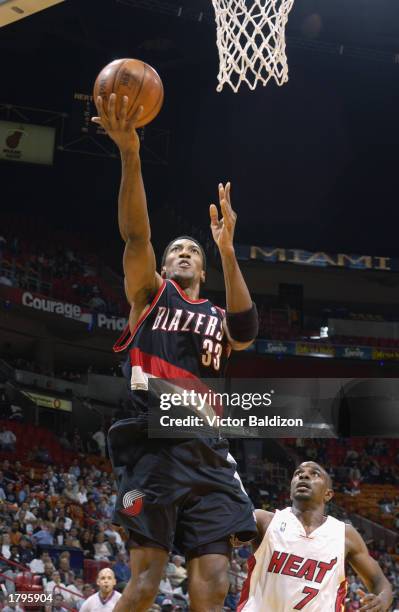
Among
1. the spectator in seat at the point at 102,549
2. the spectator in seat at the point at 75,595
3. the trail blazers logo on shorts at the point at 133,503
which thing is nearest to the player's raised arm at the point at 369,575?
the trail blazers logo on shorts at the point at 133,503

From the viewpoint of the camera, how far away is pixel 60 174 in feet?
72.0

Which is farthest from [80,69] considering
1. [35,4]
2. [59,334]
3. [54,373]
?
[35,4]

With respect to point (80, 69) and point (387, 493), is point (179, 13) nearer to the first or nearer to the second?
point (80, 69)

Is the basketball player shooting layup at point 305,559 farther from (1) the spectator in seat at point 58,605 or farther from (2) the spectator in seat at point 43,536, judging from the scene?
(2) the spectator in seat at point 43,536

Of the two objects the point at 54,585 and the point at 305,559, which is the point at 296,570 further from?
the point at 54,585

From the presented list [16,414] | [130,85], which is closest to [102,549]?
[16,414]

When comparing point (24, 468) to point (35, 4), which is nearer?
point (35, 4)

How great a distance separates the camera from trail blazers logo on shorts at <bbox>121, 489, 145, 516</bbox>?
3307 mm

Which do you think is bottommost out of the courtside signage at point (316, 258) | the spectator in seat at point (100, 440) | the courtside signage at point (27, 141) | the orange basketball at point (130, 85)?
the spectator in seat at point (100, 440)

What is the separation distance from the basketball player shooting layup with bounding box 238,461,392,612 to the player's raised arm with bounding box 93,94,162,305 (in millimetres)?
1906

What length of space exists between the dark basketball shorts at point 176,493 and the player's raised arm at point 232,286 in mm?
467

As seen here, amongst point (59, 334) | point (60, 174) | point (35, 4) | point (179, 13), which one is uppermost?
point (179, 13)

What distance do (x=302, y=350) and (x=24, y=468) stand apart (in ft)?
34.2

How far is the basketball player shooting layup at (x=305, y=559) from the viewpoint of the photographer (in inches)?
176
